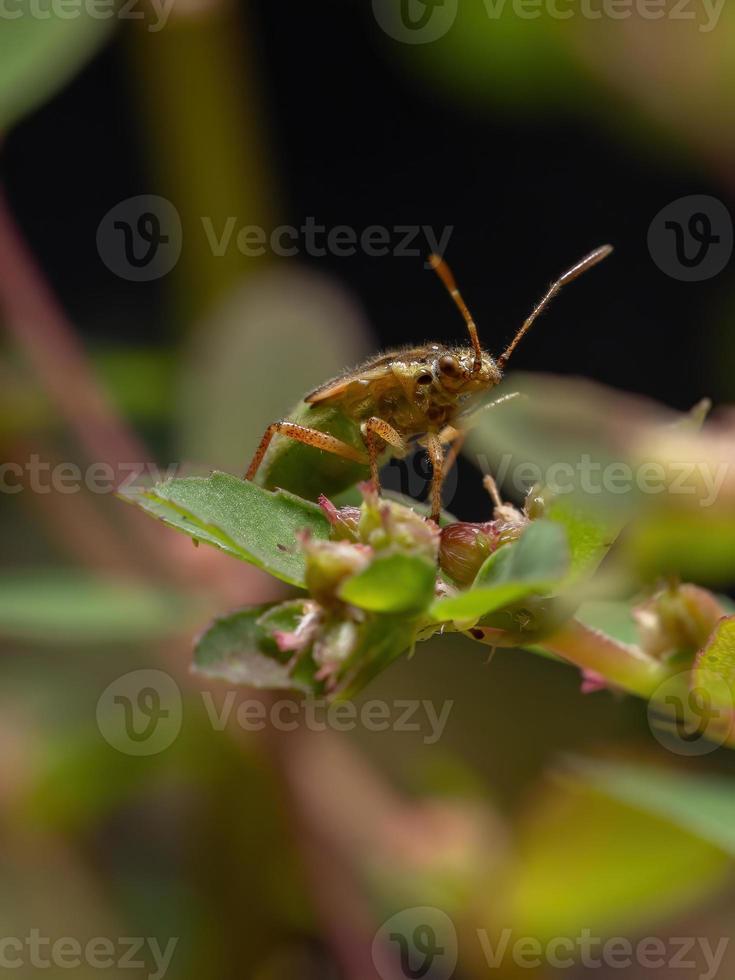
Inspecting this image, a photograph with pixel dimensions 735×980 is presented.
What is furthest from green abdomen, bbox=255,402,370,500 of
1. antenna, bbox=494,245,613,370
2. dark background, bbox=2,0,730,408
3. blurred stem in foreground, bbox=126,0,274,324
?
dark background, bbox=2,0,730,408

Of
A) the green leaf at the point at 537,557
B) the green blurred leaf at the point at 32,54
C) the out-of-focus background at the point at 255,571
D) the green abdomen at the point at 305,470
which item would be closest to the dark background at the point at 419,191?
the out-of-focus background at the point at 255,571

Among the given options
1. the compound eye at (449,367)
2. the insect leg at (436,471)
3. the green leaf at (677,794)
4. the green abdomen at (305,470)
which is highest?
the compound eye at (449,367)

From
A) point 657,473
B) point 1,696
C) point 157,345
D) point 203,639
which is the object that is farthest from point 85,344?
point 203,639

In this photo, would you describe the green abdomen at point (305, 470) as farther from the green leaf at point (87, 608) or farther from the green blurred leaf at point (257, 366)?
the green blurred leaf at point (257, 366)

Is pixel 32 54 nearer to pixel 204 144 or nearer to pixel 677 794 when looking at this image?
pixel 204 144

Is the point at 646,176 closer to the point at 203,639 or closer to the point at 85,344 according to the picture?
the point at 85,344

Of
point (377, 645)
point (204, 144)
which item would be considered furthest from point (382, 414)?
point (204, 144)
